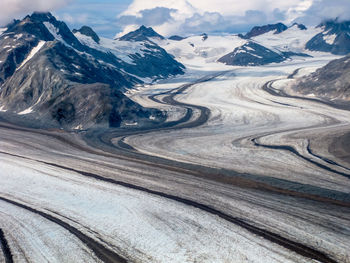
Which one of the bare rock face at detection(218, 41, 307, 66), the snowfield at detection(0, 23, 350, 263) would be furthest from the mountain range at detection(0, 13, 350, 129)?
the bare rock face at detection(218, 41, 307, 66)

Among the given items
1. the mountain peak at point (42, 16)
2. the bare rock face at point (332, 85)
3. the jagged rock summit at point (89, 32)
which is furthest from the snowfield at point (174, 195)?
the jagged rock summit at point (89, 32)

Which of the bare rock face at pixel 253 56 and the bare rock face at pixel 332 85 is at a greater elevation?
the bare rock face at pixel 253 56

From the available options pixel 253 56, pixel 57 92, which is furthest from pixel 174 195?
pixel 253 56

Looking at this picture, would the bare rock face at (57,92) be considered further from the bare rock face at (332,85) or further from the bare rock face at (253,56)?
the bare rock face at (253,56)

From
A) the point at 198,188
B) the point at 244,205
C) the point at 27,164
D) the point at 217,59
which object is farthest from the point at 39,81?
the point at 217,59

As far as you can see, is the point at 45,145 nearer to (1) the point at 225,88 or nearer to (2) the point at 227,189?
(2) the point at 227,189

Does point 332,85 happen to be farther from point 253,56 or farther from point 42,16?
point 253,56
